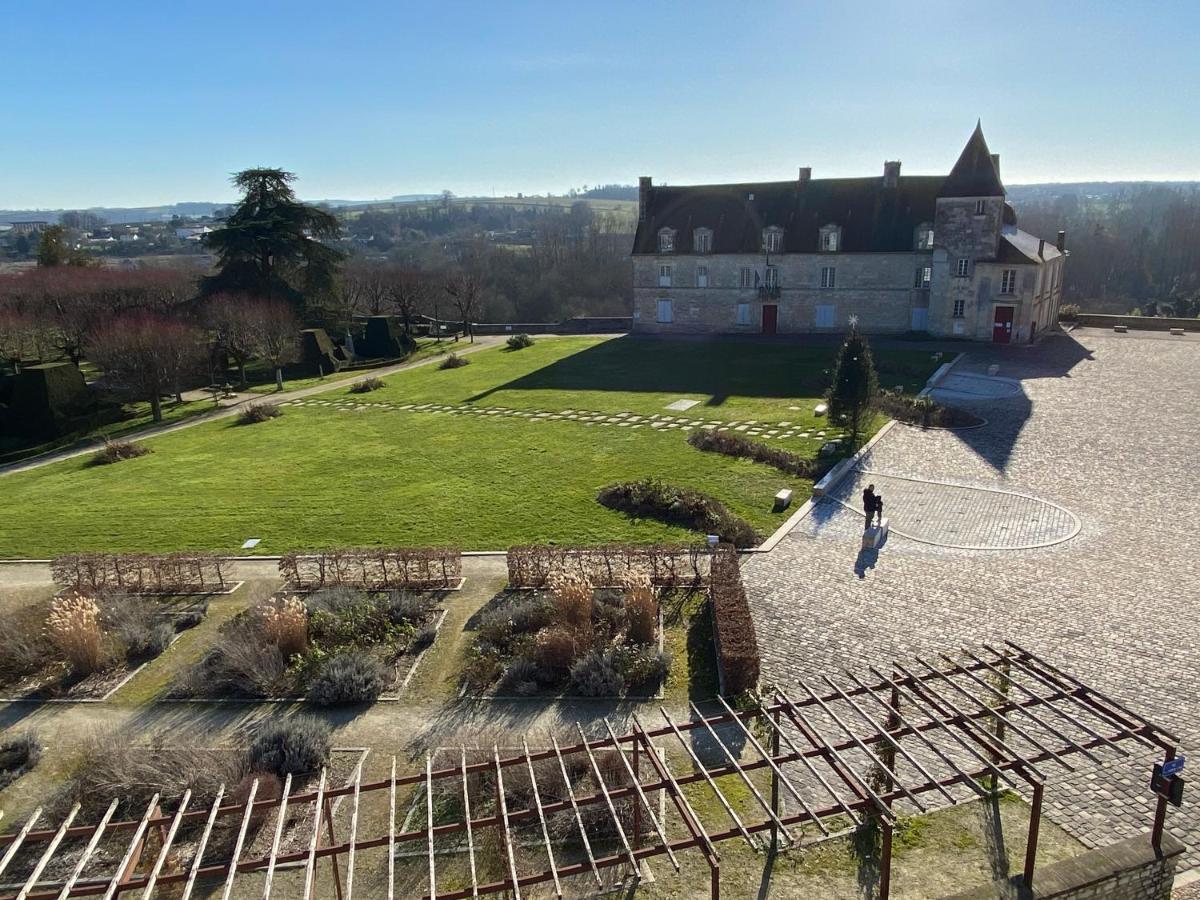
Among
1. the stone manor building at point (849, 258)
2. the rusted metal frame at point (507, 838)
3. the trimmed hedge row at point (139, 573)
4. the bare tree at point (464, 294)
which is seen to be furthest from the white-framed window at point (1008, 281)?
the rusted metal frame at point (507, 838)

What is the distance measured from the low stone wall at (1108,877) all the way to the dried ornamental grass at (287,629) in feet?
37.1

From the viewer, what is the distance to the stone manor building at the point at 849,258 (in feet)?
142

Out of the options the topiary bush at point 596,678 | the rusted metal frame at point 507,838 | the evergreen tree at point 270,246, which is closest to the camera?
the rusted metal frame at point 507,838

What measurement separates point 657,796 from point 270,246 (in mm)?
50564

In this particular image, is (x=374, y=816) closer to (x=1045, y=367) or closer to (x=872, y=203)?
(x=1045, y=367)

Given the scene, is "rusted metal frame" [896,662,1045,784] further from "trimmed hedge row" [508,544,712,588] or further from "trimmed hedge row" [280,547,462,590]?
"trimmed hedge row" [280,547,462,590]

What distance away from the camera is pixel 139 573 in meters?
17.5

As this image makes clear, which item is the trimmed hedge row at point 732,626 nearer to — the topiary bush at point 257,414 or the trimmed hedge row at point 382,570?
the trimmed hedge row at point 382,570

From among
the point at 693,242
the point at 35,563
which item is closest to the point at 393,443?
the point at 35,563

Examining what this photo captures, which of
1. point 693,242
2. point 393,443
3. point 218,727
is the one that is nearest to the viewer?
point 218,727

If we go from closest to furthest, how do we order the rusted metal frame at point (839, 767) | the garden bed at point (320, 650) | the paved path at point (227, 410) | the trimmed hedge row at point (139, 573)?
1. the rusted metal frame at point (839, 767)
2. the garden bed at point (320, 650)
3. the trimmed hedge row at point (139, 573)
4. the paved path at point (227, 410)

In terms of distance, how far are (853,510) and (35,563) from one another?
21304mm

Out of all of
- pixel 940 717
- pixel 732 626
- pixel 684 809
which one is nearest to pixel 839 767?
pixel 684 809

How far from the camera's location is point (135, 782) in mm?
10633
